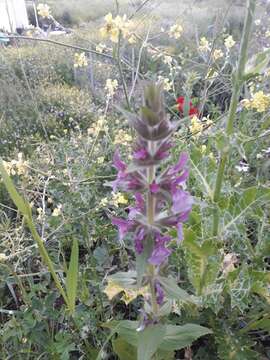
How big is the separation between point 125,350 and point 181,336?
0.66ft

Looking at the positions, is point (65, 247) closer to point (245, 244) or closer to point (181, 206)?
point (245, 244)

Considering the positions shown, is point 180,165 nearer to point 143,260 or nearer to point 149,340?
point 143,260

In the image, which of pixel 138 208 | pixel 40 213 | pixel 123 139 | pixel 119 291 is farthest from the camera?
pixel 123 139

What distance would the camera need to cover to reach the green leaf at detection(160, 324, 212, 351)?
95cm

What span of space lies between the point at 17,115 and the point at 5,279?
2.34m

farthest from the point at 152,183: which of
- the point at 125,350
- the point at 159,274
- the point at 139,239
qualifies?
the point at 125,350

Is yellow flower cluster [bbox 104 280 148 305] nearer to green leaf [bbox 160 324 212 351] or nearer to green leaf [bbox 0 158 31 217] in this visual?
green leaf [bbox 160 324 212 351]

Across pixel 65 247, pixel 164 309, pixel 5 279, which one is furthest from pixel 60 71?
pixel 164 309

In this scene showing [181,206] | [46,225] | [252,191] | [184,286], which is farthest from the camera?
[46,225]

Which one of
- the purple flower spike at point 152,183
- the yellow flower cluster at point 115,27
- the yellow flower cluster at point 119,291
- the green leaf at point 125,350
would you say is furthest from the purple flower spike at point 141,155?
the yellow flower cluster at point 115,27

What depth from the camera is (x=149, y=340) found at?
0.87 metres

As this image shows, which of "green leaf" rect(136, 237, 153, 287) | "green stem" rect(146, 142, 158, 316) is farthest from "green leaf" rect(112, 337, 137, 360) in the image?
"green leaf" rect(136, 237, 153, 287)

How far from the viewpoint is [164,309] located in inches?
37.3

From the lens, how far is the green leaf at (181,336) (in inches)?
37.6
